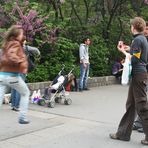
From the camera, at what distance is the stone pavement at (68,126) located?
21.7 ft

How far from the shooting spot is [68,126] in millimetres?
7922

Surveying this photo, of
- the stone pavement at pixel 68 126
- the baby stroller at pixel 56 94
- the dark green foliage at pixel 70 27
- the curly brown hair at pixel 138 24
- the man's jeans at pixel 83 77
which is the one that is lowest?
the stone pavement at pixel 68 126

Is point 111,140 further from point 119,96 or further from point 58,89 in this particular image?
point 119,96

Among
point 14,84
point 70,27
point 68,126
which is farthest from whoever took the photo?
point 70,27

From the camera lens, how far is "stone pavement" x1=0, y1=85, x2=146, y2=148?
662 centimetres

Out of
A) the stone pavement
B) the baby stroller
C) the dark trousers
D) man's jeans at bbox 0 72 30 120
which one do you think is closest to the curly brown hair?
the dark trousers

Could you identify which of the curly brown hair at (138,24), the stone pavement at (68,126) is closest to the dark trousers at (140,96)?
the stone pavement at (68,126)

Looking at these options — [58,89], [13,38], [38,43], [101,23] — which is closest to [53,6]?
[38,43]

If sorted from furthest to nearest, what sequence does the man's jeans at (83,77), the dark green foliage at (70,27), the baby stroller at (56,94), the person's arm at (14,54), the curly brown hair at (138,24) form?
1. the man's jeans at (83,77)
2. the dark green foliage at (70,27)
3. the baby stroller at (56,94)
4. the curly brown hair at (138,24)
5. the person's arm at (14,54)

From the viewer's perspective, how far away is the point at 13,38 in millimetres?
6383

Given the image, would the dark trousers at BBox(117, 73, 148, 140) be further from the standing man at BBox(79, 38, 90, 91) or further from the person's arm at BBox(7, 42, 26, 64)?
the standing man at BBox(79, 38, 90, 91)

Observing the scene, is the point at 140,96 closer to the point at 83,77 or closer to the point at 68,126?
the point at 68,126

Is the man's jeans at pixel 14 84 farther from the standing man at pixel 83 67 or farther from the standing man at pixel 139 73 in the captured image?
the standing man at pixel 83 67

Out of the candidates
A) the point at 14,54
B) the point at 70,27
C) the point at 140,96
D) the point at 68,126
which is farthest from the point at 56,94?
the point at 70,27
